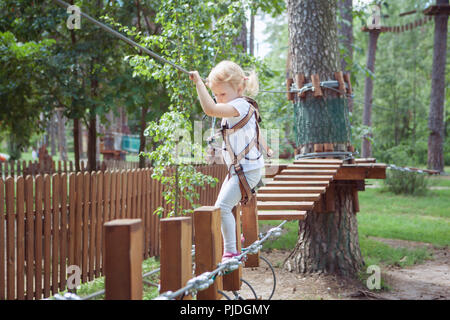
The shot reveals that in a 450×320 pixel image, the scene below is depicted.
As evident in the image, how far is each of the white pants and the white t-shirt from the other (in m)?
0.06

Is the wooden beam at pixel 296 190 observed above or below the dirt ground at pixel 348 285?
above

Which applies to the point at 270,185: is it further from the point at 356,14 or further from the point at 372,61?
the point at 372,61

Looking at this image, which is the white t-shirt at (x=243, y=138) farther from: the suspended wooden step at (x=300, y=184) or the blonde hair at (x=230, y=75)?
the suspended wooden step at (x=300, y=184)

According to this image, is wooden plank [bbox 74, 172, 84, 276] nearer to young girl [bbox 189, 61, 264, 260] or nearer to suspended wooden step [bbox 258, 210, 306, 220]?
suspended wooden step [bbox 258, 210, 306, 220]

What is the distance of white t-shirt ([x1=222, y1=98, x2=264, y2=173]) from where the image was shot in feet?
9.87

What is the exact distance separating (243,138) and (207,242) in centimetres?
105

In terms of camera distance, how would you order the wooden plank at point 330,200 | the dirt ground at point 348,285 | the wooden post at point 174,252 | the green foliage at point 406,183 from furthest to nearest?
the green foliage at point 406,183 → the wooden plank at point 330,200 → the dirt ground at point 348,285 → the wooden post at point 174,252

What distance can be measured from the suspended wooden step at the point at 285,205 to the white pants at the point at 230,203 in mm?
634

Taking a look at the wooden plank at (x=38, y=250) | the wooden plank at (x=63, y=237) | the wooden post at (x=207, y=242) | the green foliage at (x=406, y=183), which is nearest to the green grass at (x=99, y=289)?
the wooden plank at (x=63, y=237)

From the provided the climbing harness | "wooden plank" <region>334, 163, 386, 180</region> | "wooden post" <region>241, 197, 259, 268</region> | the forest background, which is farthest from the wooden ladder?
the forest background

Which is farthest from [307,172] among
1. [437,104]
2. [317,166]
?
[437,104]

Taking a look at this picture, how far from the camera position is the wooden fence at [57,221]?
480 cm

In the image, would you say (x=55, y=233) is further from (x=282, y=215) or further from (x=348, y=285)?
(x=348, y=285)

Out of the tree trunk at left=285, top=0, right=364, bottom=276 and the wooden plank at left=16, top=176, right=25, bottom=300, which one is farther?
the tree trunk at left=285, top=0, right=364, bottom=276
